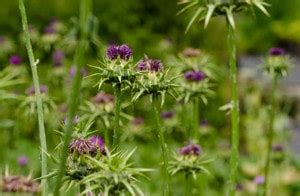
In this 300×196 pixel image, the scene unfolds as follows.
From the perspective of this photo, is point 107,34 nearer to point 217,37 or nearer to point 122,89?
point 217,37

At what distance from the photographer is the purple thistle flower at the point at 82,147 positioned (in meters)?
2.45

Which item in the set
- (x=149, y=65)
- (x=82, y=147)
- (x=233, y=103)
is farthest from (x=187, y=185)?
(x=82, y=147)

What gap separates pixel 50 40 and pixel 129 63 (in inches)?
183

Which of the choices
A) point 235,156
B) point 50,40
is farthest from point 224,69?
point 235,156

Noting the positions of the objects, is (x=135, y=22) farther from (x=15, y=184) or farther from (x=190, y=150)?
(x=15, y=184)

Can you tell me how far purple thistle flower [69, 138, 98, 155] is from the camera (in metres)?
2.45

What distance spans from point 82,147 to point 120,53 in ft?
2.09

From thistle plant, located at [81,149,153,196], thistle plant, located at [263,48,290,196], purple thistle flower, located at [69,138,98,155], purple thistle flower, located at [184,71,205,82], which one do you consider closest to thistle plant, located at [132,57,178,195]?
purple thistle flower, located at [69,138,98,155]

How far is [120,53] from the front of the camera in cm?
301

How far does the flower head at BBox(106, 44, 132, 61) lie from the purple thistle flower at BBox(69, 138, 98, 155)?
0.55 meters

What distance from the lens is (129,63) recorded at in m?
2.91

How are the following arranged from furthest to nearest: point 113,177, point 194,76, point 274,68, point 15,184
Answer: point 274,68 < point 194,76 < point 15,184 < point 113,177

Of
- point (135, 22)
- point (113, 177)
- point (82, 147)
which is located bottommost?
point (113, 177)

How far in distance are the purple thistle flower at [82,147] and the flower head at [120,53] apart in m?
0.55
